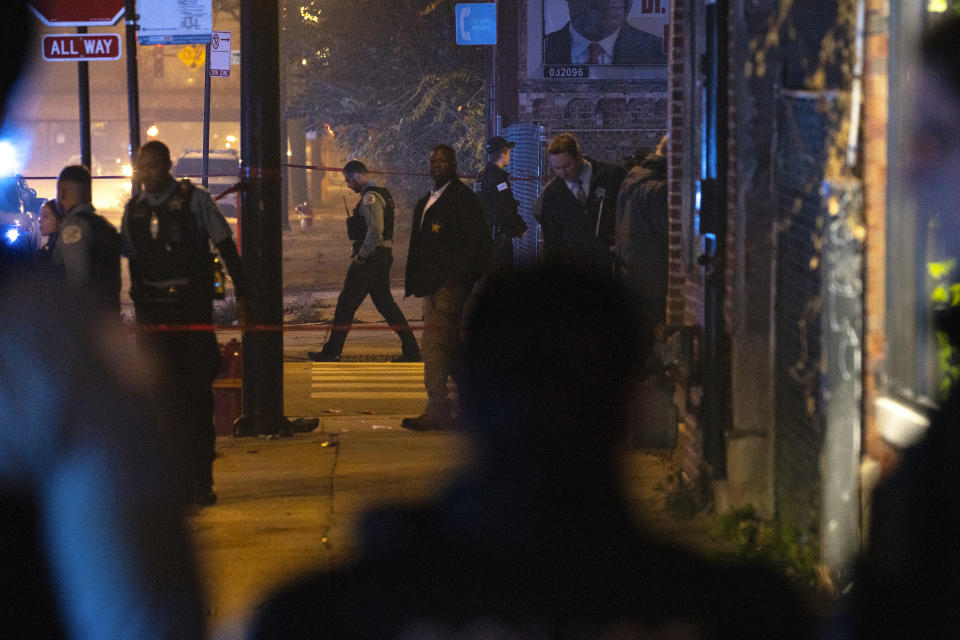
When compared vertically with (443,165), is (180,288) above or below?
below

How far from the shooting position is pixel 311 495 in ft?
25.6

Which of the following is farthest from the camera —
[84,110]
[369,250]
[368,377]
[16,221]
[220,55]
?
[220,55]

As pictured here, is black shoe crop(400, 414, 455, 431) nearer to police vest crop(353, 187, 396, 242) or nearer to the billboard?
police vest crop(353, 187, 396, 242)

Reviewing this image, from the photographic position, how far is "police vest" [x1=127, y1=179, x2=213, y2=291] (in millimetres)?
7598

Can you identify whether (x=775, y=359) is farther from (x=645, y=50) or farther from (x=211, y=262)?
(x=645, y=50)

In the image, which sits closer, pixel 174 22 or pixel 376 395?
pixel 174 22

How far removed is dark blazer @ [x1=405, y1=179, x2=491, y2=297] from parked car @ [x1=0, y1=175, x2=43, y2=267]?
263 cm

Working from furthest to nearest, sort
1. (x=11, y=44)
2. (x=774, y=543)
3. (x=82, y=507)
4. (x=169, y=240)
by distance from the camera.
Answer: (x=169, y=240) < (x=774, y=543) < (x=11, y=44) < (x=82, y=507)

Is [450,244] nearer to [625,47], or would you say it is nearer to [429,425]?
[429,425]

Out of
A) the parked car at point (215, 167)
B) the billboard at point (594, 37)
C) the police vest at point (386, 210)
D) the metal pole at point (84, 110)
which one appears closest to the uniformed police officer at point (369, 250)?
the police vest at point (386, 210)

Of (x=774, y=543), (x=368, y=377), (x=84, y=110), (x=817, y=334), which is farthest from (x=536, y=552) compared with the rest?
(x=84, y=110)

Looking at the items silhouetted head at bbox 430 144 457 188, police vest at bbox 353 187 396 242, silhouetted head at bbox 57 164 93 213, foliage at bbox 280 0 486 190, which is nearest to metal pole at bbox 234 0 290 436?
silhouetted head at bbox 430 144 457 188

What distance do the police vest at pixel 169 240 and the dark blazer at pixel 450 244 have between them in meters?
2.27

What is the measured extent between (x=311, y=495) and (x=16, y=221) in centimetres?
1199
